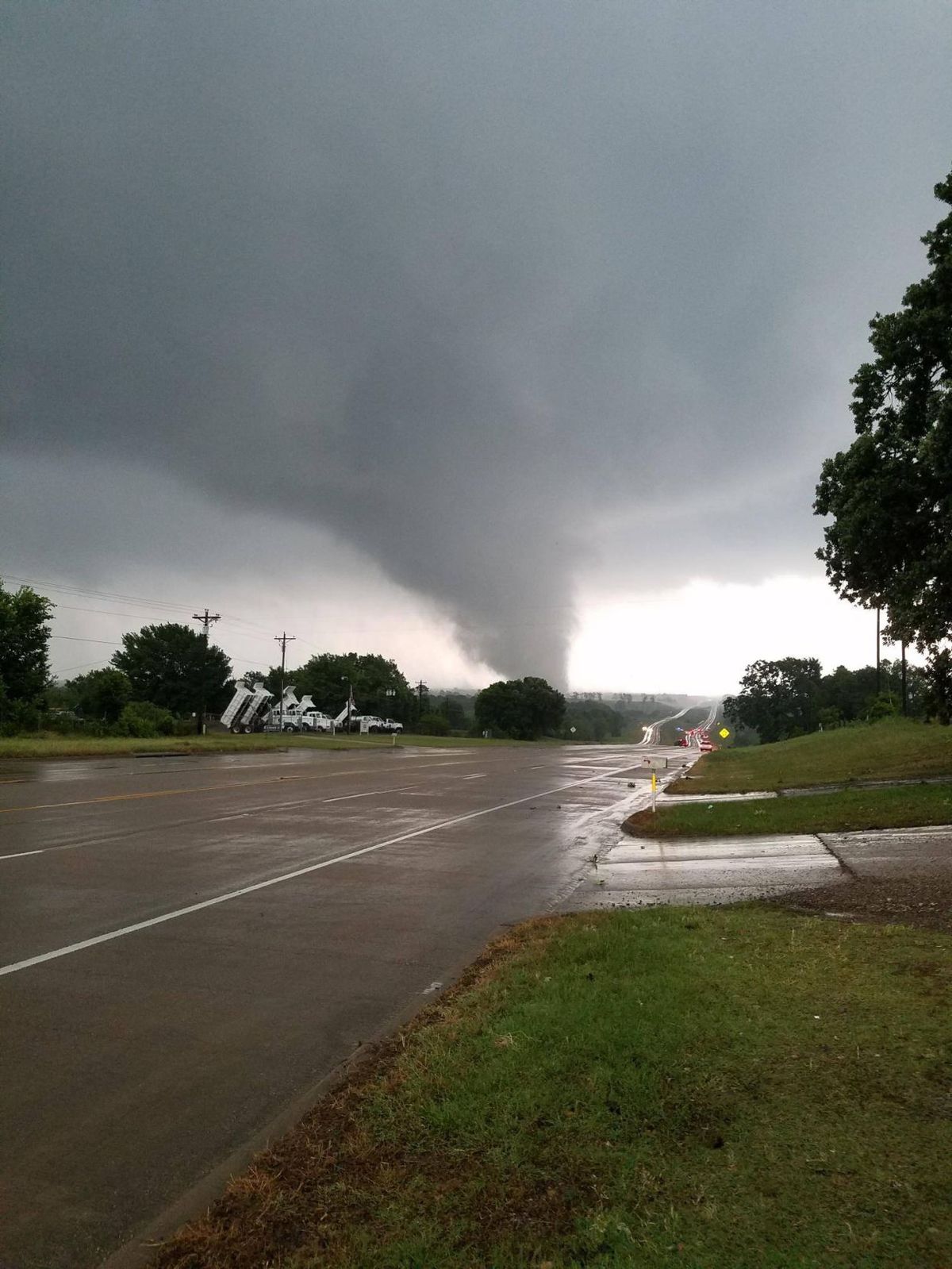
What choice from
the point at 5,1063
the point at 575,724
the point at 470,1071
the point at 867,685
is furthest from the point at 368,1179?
the point at 575,724

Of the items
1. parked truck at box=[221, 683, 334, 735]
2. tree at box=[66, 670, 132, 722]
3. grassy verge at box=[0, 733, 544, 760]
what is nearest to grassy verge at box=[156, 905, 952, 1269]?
grassy verge at box=[0, 733, 544, 760]

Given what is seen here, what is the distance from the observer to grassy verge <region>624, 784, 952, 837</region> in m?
14.0

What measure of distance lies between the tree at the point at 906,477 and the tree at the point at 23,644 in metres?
48.4

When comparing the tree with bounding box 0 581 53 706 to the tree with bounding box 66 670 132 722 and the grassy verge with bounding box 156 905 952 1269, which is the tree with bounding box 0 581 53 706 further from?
the grassy verge with bounding box 156 905 952 1269

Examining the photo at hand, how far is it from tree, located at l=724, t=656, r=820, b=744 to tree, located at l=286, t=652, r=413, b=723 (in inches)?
2238

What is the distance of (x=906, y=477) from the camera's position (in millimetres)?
17906

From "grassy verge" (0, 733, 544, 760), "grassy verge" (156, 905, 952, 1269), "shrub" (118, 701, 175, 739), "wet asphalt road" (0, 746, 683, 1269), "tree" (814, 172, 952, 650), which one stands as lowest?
"wet asphalt road" (0, 746, 683, 1269)

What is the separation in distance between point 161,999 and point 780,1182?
4595mm

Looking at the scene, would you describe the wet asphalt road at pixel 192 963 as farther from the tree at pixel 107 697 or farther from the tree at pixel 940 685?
the tree at pixel 107 697

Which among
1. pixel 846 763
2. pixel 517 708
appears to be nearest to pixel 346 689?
pixel 517 708

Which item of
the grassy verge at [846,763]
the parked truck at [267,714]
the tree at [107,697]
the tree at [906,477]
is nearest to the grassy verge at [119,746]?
the tree at [107,697]

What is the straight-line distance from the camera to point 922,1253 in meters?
2.70

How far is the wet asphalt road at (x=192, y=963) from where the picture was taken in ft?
12.8

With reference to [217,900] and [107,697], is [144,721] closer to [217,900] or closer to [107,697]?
[107,697]
